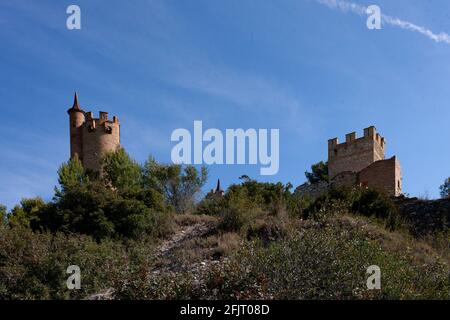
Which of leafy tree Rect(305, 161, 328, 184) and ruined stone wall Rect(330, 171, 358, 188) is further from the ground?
leafy tree Rect(305, 161, 328, 184)

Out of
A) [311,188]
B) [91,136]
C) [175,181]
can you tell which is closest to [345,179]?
[311,188]

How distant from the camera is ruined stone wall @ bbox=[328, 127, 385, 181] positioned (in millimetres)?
29797

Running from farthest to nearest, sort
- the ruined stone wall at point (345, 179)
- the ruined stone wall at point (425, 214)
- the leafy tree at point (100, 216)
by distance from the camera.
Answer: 1. the ruined stone wall at point (345, 179)
2. the leafy tree at point (100, 216)
3. the ruined stone wall at point (425, 214)

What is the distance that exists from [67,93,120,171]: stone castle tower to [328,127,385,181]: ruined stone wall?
1372 centimetres

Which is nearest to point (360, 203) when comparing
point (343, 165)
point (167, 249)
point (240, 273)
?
point (167, 249)

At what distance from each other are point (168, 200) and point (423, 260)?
52.7 ft

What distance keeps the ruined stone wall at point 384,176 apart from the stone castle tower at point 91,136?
52.6 ft

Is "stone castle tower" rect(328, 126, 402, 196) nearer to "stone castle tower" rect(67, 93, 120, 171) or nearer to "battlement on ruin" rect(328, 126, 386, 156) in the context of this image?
"battlement on ruin" rect(328, 126, 386, 156)

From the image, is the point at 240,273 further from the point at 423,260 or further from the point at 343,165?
the point at 343,165

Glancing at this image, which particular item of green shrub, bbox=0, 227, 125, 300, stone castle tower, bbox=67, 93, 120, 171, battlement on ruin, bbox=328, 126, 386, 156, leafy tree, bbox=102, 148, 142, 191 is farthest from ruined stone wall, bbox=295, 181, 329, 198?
green shrub, bbox=0, 227, 125, 300

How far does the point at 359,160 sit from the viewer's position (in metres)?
30.0

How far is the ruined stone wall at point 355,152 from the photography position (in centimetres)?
2980

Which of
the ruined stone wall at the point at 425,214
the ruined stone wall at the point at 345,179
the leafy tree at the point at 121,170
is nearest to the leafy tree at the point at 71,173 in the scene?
the leafy tree at the point at 121,170

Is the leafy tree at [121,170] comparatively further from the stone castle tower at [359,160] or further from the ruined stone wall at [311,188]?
the stone castle tower at [359,160]
